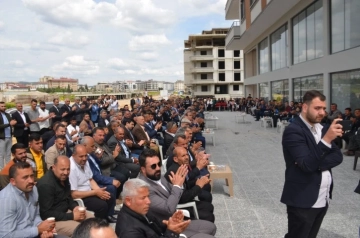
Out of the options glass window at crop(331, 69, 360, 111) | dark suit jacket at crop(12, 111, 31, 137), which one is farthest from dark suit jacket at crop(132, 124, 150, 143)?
glass window at crop(331, 69, 360, 111)

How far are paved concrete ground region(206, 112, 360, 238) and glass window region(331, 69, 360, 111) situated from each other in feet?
11.6

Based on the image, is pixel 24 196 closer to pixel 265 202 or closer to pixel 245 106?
pixel 265 202

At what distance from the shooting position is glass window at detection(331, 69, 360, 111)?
1196cm

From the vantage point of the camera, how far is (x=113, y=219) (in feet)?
18.1

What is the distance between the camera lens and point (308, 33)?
1652 cm

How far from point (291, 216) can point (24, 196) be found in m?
2.76

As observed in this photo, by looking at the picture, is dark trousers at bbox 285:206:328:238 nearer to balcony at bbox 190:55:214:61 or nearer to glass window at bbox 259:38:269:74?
glass window at bbox 259:38:269:74

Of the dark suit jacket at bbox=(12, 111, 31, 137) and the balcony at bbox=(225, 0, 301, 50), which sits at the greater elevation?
the balcony at bbox=(225, 0, 301, 50)

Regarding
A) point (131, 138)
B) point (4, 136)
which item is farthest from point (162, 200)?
point (4, 136)

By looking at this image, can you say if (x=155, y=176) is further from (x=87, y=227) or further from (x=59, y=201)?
(x=87, y=227)

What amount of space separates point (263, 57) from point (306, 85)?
10802 millimetres

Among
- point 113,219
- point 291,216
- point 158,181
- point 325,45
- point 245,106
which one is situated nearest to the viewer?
point 291,216

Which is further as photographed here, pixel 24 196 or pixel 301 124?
pixel 24 196

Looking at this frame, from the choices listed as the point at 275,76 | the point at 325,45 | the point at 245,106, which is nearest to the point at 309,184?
the point at 325,45
